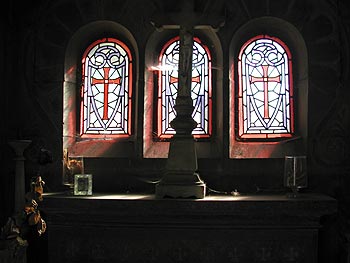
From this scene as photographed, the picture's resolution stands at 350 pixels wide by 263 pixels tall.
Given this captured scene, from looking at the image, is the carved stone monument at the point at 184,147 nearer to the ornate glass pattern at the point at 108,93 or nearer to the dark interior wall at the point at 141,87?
the dark interior wall at the point at 141,87

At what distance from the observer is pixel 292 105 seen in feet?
16.0

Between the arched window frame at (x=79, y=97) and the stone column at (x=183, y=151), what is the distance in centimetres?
80

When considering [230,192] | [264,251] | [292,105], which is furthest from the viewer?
[292,105]

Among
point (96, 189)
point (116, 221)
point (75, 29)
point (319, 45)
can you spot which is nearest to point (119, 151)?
point (96, 189)

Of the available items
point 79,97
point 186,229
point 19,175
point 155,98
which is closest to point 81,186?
point 19,175

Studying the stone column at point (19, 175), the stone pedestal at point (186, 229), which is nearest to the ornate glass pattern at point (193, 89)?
the stone pedestal at point (186, 229)

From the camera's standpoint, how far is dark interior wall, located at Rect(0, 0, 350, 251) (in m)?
4.58

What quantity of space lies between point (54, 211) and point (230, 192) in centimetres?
163

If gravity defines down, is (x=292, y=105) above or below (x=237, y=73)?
below

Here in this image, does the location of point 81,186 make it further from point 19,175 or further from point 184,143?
point 184,143

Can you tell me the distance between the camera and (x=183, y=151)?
414 centimetres

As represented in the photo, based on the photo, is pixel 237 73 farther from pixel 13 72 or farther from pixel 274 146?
pixel 13 72

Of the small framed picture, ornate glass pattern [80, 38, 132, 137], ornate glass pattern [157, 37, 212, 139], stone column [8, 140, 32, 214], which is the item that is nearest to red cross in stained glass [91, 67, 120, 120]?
ornate glass pattern [80, 38, 132, 137]

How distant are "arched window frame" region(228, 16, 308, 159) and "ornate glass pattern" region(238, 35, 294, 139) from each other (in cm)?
5
